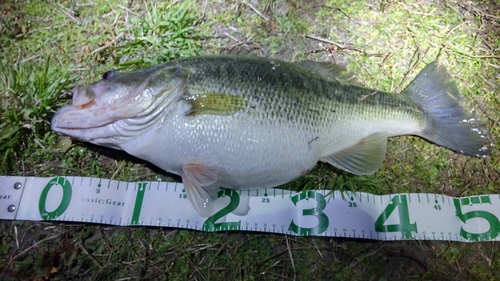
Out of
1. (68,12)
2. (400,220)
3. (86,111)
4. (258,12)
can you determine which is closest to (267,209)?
(400,220)

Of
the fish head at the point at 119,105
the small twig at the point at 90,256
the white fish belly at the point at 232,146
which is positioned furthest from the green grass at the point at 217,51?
the fish head at the point at 119,105

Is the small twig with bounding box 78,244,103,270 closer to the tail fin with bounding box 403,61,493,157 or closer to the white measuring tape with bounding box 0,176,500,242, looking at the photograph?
the white measuring tape with bounding box 0,176,500,242

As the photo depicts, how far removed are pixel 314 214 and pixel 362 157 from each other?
0.56 m

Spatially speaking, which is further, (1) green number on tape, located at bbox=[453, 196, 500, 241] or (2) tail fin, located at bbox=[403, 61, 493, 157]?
(2) tail fin, located at bbox=[403, 61, 493, 157]

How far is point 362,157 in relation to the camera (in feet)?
8.15

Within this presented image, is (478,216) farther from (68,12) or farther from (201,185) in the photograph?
(68,12)

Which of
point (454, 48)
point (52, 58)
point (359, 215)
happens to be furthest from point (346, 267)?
point (52, 58)

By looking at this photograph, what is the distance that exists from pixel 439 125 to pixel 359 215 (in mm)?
950

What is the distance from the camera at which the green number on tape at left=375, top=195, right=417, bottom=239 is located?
2.50 m

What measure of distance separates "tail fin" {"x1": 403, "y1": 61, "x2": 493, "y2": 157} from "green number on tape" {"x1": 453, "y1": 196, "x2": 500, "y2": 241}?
363mm

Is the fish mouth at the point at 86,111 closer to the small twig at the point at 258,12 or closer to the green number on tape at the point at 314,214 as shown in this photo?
the green number on tape at the point at 314,214

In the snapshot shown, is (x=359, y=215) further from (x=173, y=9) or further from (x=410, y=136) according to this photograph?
(x=173, y=9)

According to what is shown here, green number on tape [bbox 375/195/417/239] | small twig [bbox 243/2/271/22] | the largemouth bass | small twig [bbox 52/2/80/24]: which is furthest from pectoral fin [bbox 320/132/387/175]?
small twig [bbox 52/2/80/24]

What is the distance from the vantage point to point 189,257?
8.33 ft
